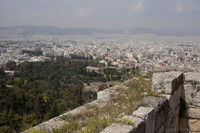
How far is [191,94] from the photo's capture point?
307 cm

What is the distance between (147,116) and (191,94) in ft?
5.54

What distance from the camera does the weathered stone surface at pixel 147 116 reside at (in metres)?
1.79

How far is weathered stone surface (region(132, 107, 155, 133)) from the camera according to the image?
179 cm

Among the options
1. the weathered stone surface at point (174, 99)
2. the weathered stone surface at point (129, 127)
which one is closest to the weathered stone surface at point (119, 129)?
the weathered stone surface at point (129, 127)

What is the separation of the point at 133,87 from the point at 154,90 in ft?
1.28

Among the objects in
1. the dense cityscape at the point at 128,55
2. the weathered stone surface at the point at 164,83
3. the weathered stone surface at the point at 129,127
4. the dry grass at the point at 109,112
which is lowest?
the dense cityscape at the point at 128,55

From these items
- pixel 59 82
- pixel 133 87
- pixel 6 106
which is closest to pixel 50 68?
pixel 59 82

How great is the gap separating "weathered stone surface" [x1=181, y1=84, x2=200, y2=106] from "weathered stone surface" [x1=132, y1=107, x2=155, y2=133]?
1.44 meters

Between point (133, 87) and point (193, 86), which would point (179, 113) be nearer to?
point (193, 86)

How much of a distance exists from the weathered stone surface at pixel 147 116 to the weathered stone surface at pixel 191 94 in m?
1.44

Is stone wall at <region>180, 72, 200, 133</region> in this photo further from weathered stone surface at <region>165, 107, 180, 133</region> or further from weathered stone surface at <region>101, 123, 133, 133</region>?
weathered stone surface at <region>101, 123, 133, 133</region>

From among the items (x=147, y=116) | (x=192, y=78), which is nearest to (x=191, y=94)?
(x=192, y=78)

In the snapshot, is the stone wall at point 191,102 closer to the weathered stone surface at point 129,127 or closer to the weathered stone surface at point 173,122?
the weathered stone surface at point 173,122

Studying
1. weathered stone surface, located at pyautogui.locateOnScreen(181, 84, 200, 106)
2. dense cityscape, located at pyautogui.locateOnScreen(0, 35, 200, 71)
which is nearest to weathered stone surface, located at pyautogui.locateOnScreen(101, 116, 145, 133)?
weathered stone surface, located at pyautogui.locateOnScreen(181, 84, 200, 106)
